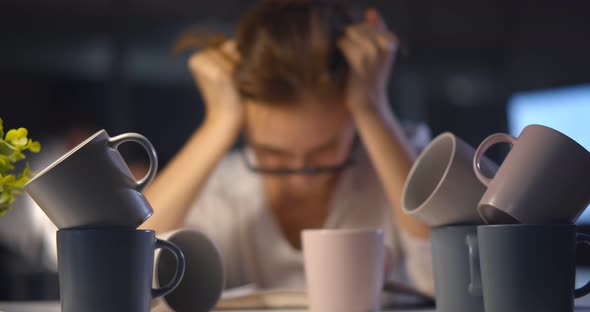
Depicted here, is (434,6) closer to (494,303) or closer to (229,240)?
(229,240)

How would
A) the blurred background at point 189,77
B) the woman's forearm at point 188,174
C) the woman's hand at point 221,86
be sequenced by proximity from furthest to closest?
1. the blurred background at point 189,77
2. the woman's hand at point 221,86
3. the woman's forearm at point 188,174

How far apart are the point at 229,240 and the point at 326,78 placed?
52cm

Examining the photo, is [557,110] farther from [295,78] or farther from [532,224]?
[532,224]

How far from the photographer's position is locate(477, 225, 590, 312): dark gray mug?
54 centimetres

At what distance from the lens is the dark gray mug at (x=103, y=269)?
57 centimetres

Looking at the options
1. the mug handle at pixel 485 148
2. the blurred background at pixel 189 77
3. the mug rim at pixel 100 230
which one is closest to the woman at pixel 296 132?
the mug rim at pixel 100 230

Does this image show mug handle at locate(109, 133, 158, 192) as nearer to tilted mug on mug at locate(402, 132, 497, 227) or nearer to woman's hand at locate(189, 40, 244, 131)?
tilted mug on mug at locate(402, 132, 497, 227)

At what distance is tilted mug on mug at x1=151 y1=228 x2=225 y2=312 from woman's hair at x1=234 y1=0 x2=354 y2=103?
2.04 ft

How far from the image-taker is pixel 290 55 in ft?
4.35

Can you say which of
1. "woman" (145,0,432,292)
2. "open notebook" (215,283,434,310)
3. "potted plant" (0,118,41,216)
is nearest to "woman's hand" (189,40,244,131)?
"woman" (145,0,432,292)

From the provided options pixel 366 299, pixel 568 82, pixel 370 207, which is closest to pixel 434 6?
pixel 568 82

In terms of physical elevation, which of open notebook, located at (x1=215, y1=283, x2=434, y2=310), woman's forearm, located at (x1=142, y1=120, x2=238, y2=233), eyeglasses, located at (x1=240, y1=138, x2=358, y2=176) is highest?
woman's forearm, located at (x1=142, y1=120, x2=238, y2=233)

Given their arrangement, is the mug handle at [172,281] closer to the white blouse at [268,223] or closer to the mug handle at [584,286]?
the mug handle at [584,286]

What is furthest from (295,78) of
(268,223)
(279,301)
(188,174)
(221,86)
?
(279,301)
